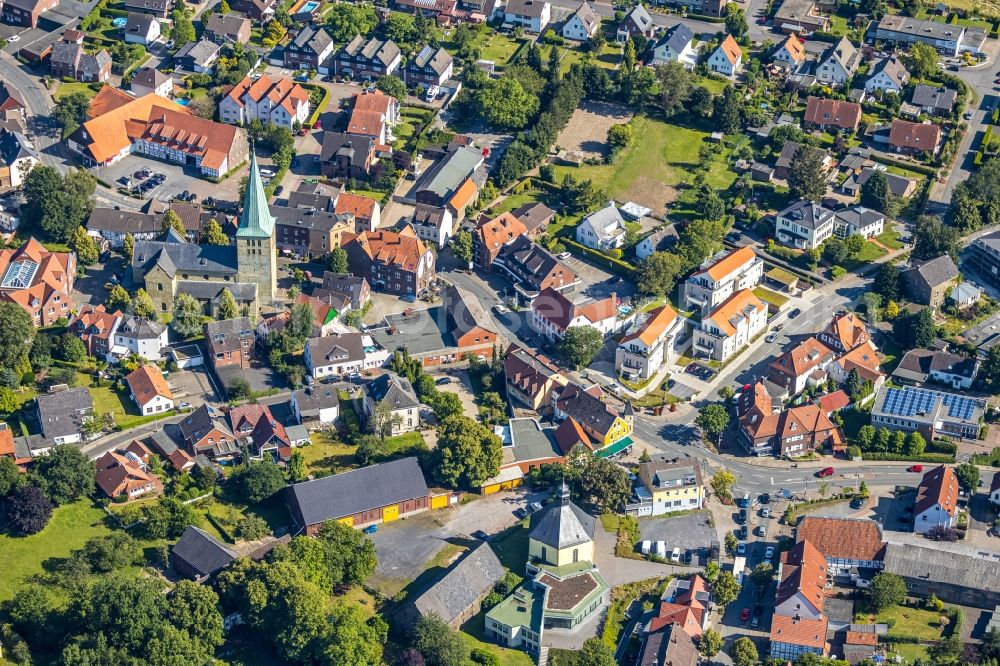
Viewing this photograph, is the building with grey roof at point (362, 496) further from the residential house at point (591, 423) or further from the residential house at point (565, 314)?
the residential house at point (565, 314)

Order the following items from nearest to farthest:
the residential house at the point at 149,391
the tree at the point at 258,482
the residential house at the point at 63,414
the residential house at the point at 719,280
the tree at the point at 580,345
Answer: the tree at the point at 258,482 < the residential house at the point at 63,414 < the residential house at the point at 149,391 < the tree at the point at 580,345 < the residential house at the point at 719,280

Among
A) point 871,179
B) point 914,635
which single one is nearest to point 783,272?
point 871,179

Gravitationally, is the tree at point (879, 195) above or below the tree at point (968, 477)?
above

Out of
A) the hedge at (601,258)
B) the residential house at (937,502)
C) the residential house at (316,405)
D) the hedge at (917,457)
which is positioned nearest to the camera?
the residential house at (937,502)

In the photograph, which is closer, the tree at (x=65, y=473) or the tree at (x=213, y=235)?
the tree at (x=65, y=473)

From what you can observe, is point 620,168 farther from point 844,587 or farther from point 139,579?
point 139,579

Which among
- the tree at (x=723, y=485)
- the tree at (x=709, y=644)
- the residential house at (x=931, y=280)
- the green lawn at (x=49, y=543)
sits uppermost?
the residential house at (x=931, y=280)

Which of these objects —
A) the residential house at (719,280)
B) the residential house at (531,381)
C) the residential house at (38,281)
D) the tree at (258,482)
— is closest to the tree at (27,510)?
the tree at (258,482)
